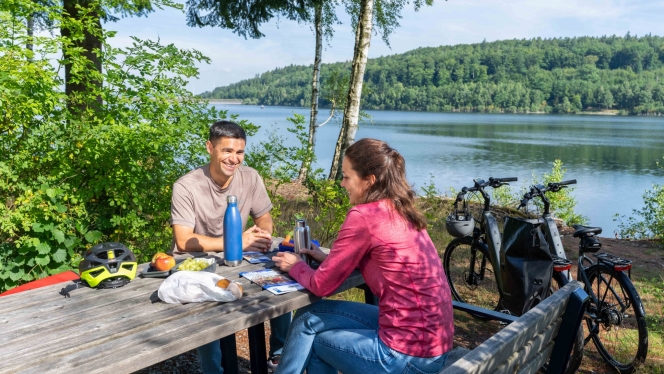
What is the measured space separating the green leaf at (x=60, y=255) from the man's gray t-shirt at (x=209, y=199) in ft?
4.27

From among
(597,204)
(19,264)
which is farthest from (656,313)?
(597,204)

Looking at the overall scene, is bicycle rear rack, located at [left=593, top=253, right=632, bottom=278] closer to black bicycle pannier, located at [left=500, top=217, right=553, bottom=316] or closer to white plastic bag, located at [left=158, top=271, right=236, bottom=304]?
black bicycle pannier, located at [left=500, top=217, right=553, bottom=316]

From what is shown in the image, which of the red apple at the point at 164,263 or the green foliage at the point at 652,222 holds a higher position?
the red apple at the point at 164,263

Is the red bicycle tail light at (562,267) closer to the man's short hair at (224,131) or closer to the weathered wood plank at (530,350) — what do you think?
the weathered wood plank at (530,350)

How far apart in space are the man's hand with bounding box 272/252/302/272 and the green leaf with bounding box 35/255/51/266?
2086mm

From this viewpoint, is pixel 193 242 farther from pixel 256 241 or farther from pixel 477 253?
pixel 477 253

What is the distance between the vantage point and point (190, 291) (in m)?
2.12

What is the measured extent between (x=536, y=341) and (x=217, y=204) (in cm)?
192

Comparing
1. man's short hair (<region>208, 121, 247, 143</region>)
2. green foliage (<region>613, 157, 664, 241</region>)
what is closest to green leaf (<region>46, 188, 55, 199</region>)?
man's short hair (<region>208, 121, 247, 143</region>)

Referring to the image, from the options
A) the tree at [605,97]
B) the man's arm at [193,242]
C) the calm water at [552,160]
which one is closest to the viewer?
the man's arm at [193,242]

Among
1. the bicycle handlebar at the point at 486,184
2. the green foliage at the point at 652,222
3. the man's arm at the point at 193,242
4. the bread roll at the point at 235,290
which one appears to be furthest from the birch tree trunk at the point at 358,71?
the bread roll at the point at 235,290

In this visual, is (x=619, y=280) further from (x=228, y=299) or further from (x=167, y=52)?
(x=167, y=52)

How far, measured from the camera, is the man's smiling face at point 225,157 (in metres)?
3.09

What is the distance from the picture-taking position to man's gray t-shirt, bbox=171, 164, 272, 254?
118 inches
